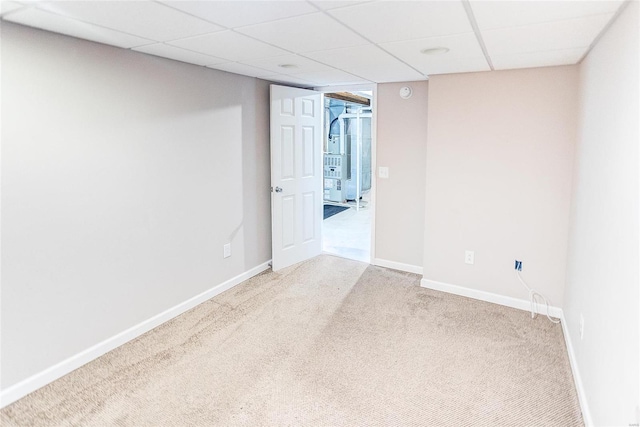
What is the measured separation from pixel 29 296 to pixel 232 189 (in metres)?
1.81

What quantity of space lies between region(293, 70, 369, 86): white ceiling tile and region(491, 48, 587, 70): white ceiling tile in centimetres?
125

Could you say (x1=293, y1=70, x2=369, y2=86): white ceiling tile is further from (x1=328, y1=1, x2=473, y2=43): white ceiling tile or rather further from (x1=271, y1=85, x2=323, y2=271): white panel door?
(x1=328, y1=1, x2=473, y2=43): white ceiling tile

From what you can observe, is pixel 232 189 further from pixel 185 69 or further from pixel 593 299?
pixel 593 299

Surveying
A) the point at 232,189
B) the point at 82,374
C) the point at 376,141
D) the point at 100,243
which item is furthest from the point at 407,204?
the point at 82,374

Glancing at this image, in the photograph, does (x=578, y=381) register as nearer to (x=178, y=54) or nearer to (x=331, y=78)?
(x=331, y=78)

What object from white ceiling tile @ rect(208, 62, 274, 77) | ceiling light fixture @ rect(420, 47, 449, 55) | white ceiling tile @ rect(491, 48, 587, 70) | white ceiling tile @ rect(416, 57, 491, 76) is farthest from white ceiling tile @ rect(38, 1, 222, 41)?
white ceiling tile @ rect(491, 48, 587, 70)

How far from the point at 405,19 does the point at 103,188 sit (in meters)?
2.05

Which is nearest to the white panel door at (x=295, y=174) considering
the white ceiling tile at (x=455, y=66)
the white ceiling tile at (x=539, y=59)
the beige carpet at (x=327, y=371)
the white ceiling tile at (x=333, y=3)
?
the beige carpet at (x=327, y=371)

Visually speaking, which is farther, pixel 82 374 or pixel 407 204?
pixel 407 204

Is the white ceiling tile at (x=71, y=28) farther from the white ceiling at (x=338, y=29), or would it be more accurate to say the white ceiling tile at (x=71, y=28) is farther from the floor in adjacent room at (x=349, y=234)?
the floor in adjacent room at (x=349, y=234)

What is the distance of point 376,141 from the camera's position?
13.7 feet

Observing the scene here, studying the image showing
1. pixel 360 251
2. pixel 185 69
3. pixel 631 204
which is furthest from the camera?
pixel 360 251

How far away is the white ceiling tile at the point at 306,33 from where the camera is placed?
76.0 inches

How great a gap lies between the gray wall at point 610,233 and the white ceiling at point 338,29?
0.24 m
